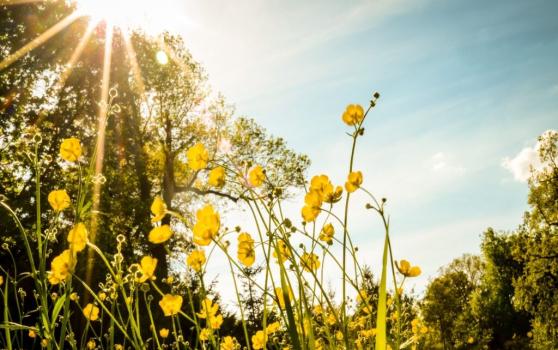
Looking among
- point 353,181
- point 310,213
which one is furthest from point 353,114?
point 310,213

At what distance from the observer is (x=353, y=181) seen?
58.9 inches

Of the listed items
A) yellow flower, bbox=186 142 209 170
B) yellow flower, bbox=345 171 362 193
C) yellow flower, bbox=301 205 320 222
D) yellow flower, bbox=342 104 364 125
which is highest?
yellow flower, bbox=342 104 364 125

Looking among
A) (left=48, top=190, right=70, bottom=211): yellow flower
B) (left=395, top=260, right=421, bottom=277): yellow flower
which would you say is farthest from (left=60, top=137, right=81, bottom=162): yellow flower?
(left=395, top=260, right=421, bottom=277): yellow flower

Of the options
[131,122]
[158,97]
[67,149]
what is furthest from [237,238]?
[158,97]

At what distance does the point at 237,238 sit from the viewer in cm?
155

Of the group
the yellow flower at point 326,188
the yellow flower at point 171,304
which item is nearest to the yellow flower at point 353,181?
the yellow flower at point 326,188

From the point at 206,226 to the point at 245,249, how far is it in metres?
0.25

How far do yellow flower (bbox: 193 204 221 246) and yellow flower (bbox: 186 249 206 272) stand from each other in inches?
3.7

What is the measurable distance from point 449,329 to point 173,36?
67.0ft

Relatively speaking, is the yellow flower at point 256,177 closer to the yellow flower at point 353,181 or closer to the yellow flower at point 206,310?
the yellow flower at point 353,181

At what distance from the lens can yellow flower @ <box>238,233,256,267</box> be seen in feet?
5.01

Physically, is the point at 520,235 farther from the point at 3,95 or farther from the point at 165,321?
the point at 3,95

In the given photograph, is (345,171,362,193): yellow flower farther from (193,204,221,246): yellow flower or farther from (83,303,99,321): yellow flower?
(83,303,99,321): yellow flower

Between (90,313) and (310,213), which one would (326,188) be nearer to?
(310,213)
